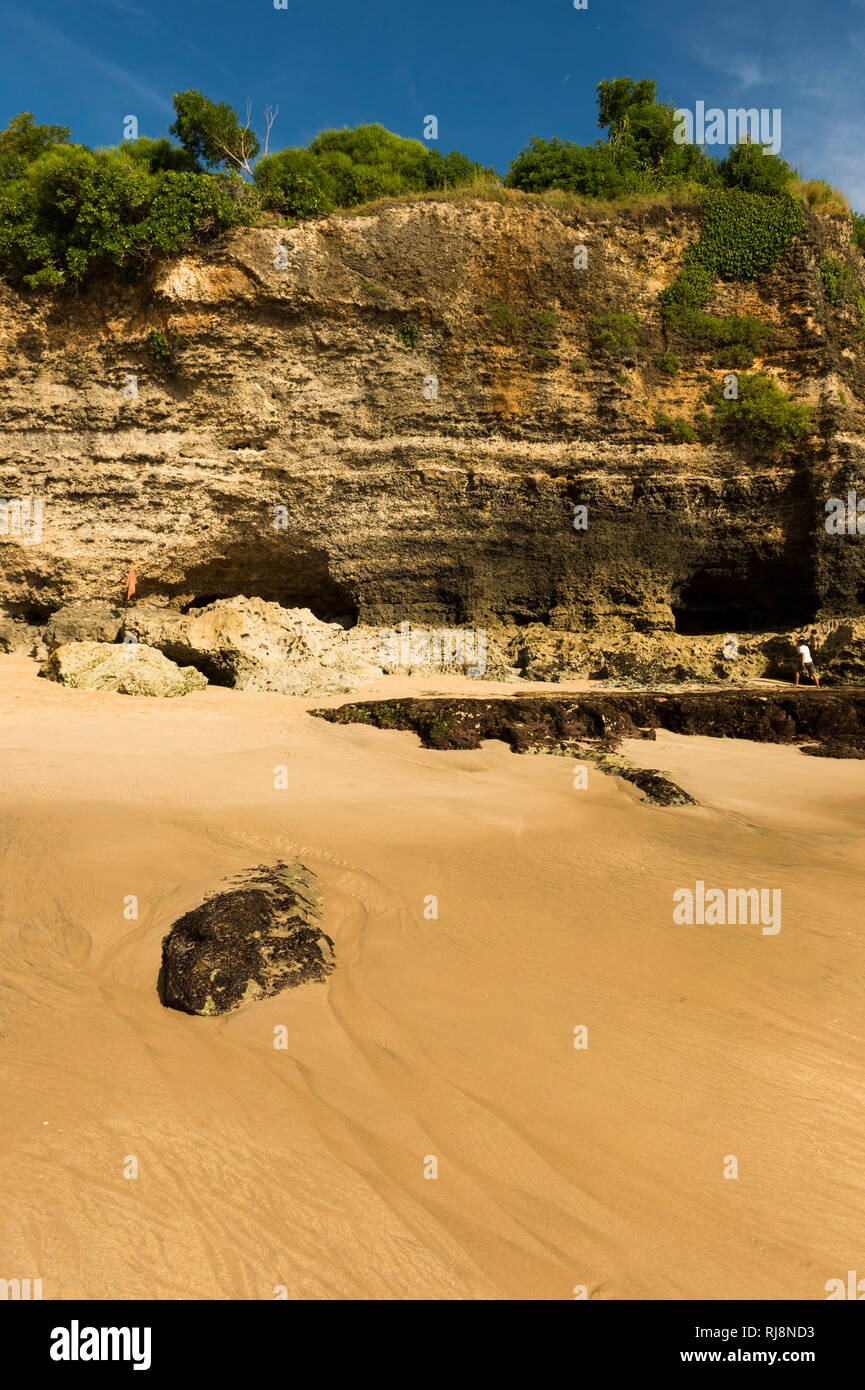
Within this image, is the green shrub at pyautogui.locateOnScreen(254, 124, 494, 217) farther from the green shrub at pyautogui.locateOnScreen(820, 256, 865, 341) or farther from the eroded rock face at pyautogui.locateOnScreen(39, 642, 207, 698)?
the eroded rock face at pyautogui.locateOnScreen(39, 642, 207, 698)

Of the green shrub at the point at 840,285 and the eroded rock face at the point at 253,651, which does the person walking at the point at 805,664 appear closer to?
the eroded rock face at the point at 253,651

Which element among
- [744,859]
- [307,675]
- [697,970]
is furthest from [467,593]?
[697,970]

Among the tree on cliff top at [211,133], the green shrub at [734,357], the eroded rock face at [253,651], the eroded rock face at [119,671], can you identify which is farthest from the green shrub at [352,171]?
the eroded rock face at [119,671]

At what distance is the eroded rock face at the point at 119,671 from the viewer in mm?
11602

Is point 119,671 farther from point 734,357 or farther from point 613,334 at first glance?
point 734,357

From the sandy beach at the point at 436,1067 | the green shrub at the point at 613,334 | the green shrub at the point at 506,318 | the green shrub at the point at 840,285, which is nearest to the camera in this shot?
the sandy beach at the point at 436,1067

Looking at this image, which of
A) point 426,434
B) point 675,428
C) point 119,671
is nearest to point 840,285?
point 675,428

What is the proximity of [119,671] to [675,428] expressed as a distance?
13452 millimetres

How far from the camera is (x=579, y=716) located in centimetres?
989

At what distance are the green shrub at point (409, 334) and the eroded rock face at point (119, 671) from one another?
30.5 ft

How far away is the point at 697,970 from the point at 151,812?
4.13m

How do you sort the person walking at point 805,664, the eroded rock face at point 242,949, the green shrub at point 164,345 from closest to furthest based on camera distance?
the eroded rock face at point 242,949 → the person walking at point 805,664 → the green shrub at point 164,345
